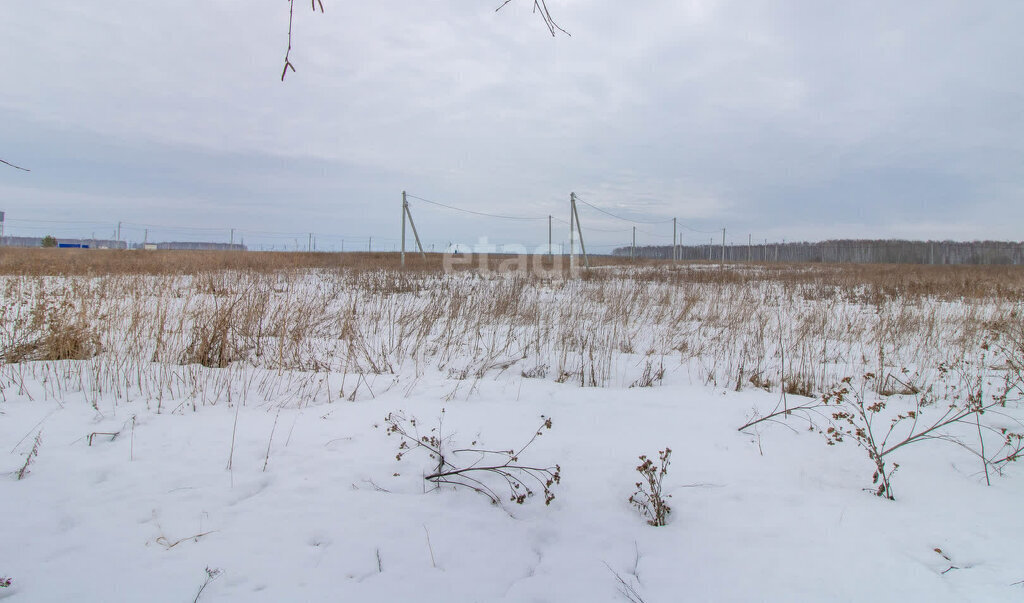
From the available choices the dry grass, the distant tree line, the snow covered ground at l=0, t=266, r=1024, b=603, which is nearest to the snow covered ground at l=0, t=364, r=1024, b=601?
the snow covered ground at l=0, t=266, r=1024, b=603

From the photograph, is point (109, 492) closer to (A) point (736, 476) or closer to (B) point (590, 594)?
(B) point (590, 594)

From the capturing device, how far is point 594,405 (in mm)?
3141

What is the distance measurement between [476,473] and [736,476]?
1301 mm

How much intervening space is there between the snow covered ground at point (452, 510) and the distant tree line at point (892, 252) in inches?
1749

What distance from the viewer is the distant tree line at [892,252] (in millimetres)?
45344

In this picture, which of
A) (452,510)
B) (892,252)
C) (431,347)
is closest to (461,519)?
(452,510)

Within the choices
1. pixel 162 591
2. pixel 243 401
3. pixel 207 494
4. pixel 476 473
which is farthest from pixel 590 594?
pixel 243 401

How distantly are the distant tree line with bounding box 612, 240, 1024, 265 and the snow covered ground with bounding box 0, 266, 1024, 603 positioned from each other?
146ft

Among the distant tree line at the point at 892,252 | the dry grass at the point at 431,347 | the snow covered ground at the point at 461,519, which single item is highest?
the distant tree line at the point at 892,252

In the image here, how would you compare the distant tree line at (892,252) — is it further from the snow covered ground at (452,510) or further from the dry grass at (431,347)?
the snow covered ground at (452,510)

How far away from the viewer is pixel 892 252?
49875 millimetres

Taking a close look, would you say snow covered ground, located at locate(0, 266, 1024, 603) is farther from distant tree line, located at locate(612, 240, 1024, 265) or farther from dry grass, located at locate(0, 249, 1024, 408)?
distant tree line, located at locate(612, 240, 1024, 265)

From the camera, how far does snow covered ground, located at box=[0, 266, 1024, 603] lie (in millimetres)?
1446

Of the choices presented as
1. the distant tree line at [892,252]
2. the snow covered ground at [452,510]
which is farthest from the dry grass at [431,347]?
the distant tree line at [892,252]
